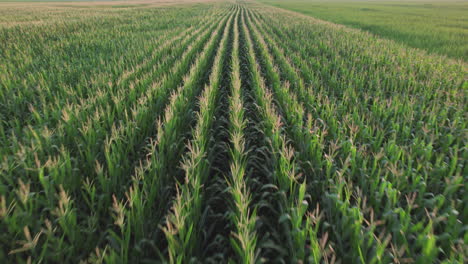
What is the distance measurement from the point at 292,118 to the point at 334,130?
603 mm

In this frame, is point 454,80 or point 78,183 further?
point 454,80

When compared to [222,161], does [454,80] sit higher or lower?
higher

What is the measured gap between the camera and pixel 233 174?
1885mm

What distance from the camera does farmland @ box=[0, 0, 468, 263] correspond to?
1638mm

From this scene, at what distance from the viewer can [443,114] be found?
3.48 meters

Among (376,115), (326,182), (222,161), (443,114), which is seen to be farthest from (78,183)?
(443,114)

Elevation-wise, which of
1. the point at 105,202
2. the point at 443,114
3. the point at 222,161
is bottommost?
the point at 222,161

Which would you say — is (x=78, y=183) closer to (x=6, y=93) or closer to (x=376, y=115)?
(x=6, y=93)

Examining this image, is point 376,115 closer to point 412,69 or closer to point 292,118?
point 292,118

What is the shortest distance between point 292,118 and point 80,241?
2.77 metres

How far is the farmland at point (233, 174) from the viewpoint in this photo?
164cm

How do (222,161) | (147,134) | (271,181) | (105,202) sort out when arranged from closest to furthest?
1. (105,202)
2. (271,181)
3. (222,161)
4. (147,134)

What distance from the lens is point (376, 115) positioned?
3.71 meters

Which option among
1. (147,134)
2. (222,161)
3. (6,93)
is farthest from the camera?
(6,93)
